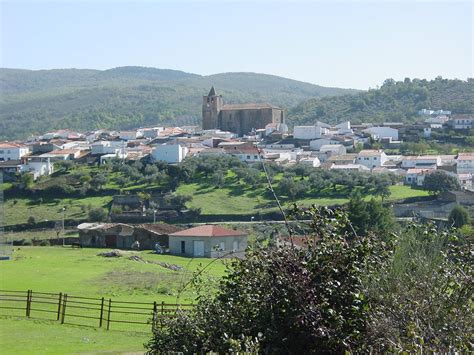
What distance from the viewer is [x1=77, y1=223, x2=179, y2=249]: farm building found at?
46.9 meters

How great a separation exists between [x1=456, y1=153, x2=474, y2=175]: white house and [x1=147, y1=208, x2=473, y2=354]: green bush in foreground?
2470 inches

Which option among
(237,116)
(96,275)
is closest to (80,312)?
(96,275)

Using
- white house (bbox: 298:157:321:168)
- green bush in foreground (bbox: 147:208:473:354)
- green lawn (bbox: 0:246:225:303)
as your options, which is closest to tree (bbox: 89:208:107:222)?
green lawn (bbox: 0:246:225:303)

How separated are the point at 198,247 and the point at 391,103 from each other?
111 meters

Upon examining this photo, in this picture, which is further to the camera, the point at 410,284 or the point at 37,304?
the point at 37,304

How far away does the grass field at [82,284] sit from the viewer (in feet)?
53.7

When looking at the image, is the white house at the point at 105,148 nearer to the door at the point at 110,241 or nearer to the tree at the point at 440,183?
the tree at the point at 440,183

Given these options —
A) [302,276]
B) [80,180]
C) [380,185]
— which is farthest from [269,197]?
[302,276]

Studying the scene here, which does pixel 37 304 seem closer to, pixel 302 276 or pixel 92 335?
pixel 92 335

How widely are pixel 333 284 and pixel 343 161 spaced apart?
69115 mm

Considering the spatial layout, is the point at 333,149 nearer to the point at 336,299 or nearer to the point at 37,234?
the point at 37,234

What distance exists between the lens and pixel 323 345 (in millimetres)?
9383

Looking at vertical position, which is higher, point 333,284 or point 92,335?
point 333,284

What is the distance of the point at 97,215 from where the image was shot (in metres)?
56.7
